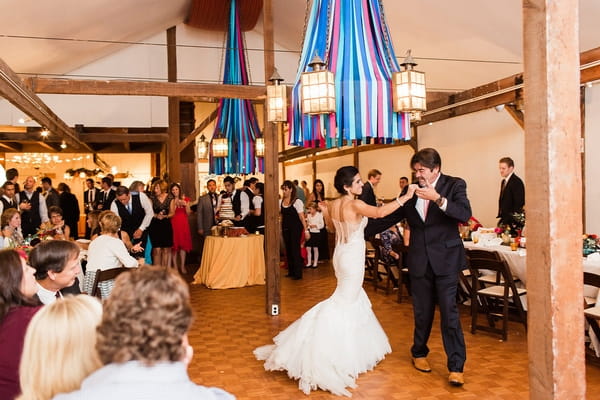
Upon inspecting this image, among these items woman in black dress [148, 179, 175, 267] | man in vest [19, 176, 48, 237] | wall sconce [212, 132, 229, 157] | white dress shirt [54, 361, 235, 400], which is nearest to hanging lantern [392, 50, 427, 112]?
white dress shirt [54, 361, 235, 400]

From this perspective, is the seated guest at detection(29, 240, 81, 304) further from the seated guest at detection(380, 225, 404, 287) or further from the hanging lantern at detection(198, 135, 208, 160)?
the hanging lantern at detection(198, 135, 208, 160)

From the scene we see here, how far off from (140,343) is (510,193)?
6072 mm

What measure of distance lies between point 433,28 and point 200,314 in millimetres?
5280

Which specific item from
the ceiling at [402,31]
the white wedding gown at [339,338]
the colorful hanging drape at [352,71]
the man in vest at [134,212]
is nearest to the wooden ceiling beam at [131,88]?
the ceiling at [402,31]

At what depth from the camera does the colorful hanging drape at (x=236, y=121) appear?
344 inches

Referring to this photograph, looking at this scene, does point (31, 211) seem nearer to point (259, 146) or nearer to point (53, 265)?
Answer: point (259, 146)

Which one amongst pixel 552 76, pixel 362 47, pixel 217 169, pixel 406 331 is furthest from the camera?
pixel 217 169

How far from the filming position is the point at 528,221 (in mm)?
2150

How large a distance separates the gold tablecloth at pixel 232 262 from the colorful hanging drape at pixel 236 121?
1652 mm

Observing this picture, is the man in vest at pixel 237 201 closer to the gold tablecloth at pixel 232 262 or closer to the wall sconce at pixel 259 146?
the wall sconce at pixel 259 146

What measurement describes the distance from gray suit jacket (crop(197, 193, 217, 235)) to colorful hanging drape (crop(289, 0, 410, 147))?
493 centimetres

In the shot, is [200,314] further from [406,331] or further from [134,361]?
[134,361]

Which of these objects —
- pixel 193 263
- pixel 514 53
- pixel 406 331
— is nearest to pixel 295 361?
pixel 406 331

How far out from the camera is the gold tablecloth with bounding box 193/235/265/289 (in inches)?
303
